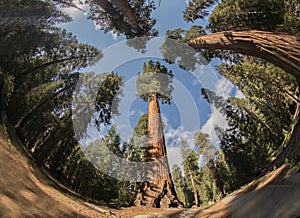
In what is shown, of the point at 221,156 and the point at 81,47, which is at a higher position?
the point at 221,156

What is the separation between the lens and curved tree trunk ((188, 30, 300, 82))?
292cm

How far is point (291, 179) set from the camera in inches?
104

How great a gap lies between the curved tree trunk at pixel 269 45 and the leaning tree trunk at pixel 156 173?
258 cm

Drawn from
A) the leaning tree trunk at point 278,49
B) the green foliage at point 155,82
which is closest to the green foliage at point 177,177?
the green foliage at point 155,82

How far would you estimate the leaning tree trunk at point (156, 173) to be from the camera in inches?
157

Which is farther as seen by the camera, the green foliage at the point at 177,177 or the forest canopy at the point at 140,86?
the green foliage at the point at 177,177

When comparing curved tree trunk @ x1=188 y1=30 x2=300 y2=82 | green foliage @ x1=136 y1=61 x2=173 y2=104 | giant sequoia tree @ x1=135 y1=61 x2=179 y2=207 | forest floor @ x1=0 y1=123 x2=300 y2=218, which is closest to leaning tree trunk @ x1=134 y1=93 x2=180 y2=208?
giant sequoia tree @ x1=135 y1=61 x2=179 y2=207

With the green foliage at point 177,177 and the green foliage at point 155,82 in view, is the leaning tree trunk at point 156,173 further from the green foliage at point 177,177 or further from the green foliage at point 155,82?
the green foliage at point 177,177

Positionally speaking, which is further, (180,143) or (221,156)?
(221,156)

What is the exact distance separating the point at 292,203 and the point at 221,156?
732 centimetres

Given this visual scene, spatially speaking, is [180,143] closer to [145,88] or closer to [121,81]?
[145,88]

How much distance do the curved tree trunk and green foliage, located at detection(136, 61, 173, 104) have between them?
8.19 feet

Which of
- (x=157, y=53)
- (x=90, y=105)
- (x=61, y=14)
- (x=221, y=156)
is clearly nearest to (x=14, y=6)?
(x=61, y=14)

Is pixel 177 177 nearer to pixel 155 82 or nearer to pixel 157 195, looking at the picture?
pixel 155 82
